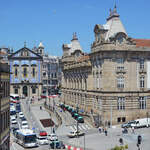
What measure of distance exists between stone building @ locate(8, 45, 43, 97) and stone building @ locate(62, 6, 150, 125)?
54298 mm

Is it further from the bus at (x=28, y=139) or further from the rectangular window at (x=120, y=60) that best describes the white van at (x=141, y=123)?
the bus at (x=28, y=139)

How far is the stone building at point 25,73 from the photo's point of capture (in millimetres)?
118625

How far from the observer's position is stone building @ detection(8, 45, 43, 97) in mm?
118625

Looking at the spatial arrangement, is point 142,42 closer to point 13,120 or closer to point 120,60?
point 120,60

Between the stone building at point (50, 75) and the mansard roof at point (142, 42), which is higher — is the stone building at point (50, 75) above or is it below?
below

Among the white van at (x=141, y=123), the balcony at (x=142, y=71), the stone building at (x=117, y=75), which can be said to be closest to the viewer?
the white van at (x=141, y=123)

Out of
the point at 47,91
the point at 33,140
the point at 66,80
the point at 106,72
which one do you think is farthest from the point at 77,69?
the point at 47,91

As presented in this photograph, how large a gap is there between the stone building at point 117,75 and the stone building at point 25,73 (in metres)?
54.3

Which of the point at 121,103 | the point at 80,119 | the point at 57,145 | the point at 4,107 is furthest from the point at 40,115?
the point at 4,107

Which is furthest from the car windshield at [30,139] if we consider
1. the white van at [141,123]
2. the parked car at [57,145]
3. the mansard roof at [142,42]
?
the mansard roof at [142,42]

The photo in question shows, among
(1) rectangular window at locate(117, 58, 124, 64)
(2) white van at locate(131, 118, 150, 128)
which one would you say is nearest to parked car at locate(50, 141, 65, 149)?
(2) white van at locate(131, 118, 150, 128)

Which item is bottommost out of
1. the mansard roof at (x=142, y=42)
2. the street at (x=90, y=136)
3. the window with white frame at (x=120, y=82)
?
the street at (x=90, y=136)

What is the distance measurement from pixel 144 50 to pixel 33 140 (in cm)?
3160

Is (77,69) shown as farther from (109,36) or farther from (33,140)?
(33,140)
